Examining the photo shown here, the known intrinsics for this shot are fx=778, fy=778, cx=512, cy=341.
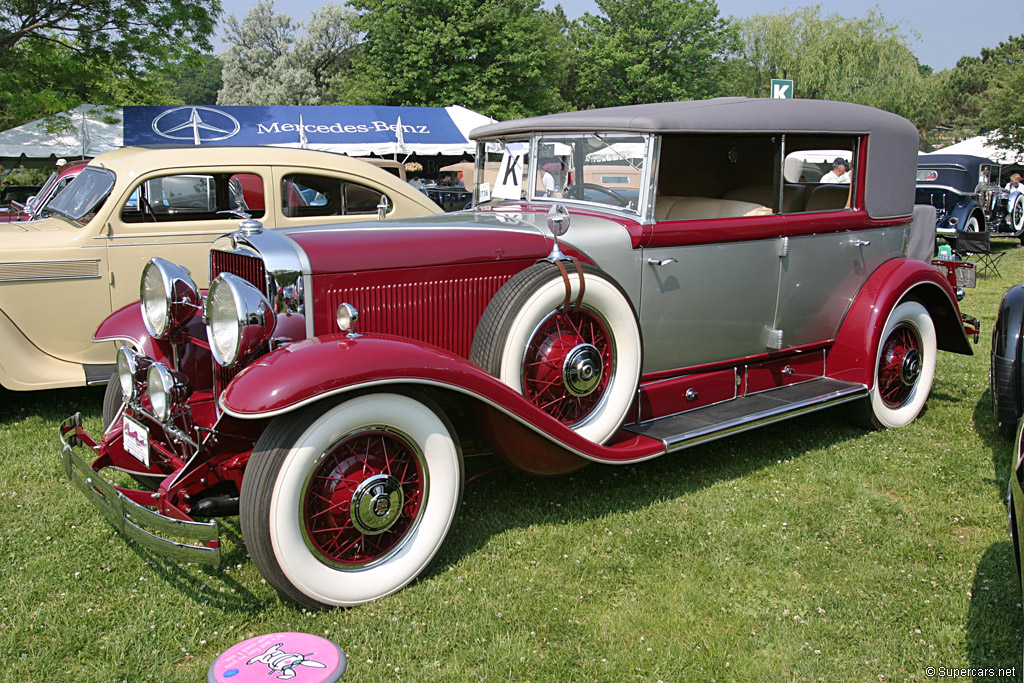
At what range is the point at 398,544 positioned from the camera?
3162 millimetres

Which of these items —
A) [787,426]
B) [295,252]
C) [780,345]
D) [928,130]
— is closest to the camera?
[295,252]

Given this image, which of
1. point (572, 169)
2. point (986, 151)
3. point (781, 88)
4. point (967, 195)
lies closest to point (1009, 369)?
point (572, 169)

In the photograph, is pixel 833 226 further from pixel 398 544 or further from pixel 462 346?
pixel 398 544

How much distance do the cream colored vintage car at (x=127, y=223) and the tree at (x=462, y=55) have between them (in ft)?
70.2

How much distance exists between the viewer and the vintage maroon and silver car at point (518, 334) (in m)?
2.93

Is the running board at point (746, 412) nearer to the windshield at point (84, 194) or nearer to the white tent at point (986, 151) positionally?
the windshield at point (84, 194)

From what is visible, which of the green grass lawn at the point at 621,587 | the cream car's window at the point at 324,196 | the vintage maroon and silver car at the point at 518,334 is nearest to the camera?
the green grass lawn at the point at 621,587

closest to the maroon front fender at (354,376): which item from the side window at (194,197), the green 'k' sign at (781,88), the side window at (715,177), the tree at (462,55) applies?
the side window at (715,177)

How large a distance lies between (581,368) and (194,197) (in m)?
3.95

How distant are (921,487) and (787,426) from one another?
1157mm

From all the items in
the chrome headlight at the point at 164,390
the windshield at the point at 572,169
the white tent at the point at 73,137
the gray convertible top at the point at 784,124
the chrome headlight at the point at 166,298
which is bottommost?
the chrome headlight at the point at 164,390

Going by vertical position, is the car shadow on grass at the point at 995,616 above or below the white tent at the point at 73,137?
below

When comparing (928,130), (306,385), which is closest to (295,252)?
(306,385)

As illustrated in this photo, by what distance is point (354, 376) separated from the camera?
111 inches
